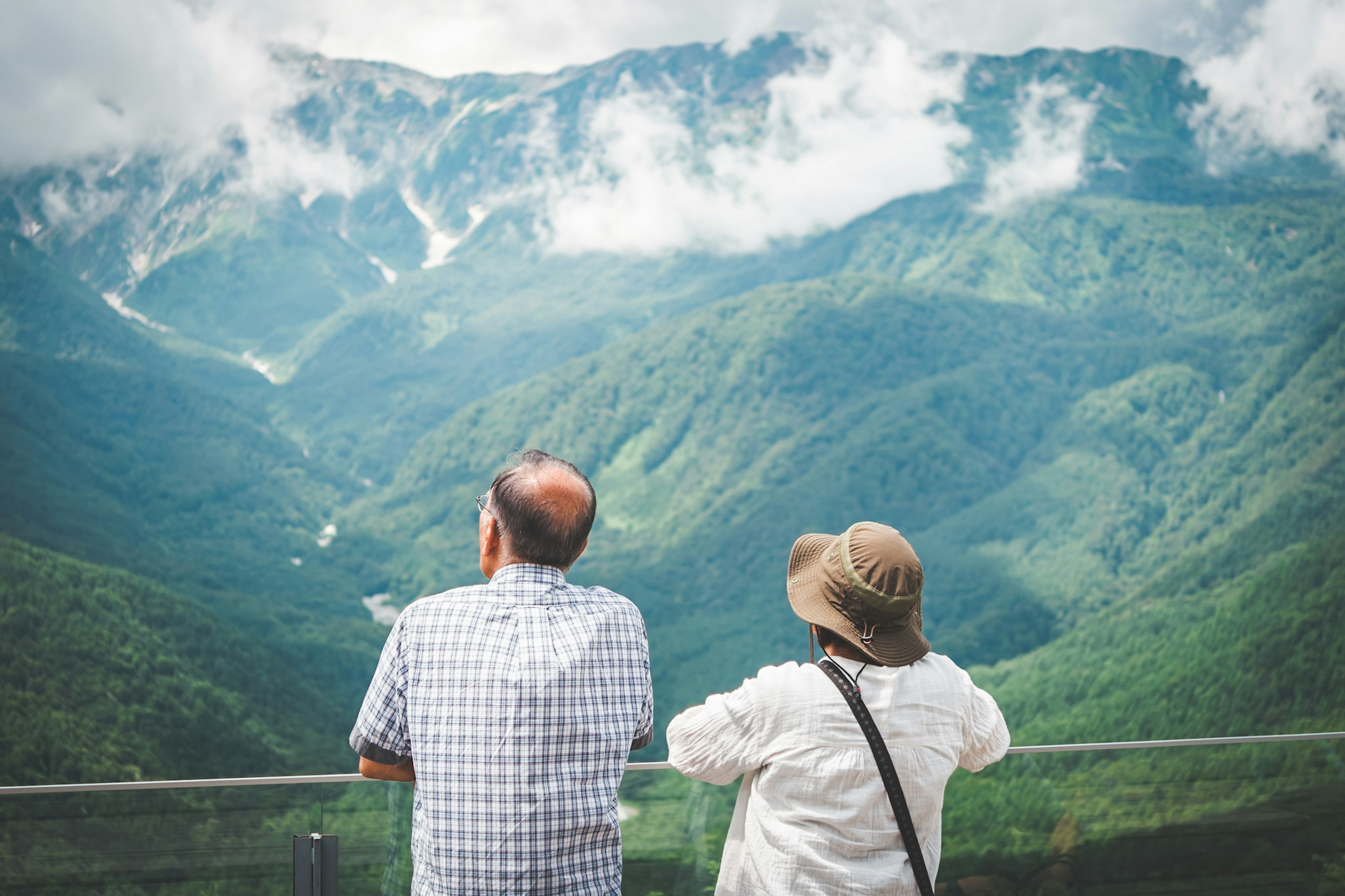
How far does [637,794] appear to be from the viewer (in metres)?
2.85

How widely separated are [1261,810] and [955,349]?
172 feet

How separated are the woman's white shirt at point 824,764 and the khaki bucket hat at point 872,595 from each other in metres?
0.05

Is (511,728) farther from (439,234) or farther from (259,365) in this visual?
(439,234)

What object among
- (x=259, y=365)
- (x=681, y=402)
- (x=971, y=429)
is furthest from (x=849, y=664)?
(x=259, y=365)

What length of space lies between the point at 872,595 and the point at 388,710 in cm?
84

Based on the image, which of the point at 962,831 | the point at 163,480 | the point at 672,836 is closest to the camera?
the point at 672,836

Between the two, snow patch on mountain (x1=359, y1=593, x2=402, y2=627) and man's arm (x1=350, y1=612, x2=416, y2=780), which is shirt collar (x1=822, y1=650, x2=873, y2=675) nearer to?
man's arm (x1=350, y1=612, x2=416, y2=780)

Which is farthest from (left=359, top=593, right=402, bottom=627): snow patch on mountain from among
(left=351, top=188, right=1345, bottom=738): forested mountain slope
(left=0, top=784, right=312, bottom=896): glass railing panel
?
Result: (left=0, top=784, right=312, bottom=896): glass railing panel

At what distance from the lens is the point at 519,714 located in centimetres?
166

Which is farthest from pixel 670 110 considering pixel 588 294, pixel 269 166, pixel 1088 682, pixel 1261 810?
pixel 1261 810

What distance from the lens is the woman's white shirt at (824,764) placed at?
173 centimetres

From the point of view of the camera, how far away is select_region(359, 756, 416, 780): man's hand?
5.89ft

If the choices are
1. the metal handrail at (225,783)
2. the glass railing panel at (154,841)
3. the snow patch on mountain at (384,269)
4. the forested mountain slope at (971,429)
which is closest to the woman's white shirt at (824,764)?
the metal handrail at (225,783)

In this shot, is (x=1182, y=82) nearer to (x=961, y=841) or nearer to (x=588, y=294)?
(x=588, y=294)
